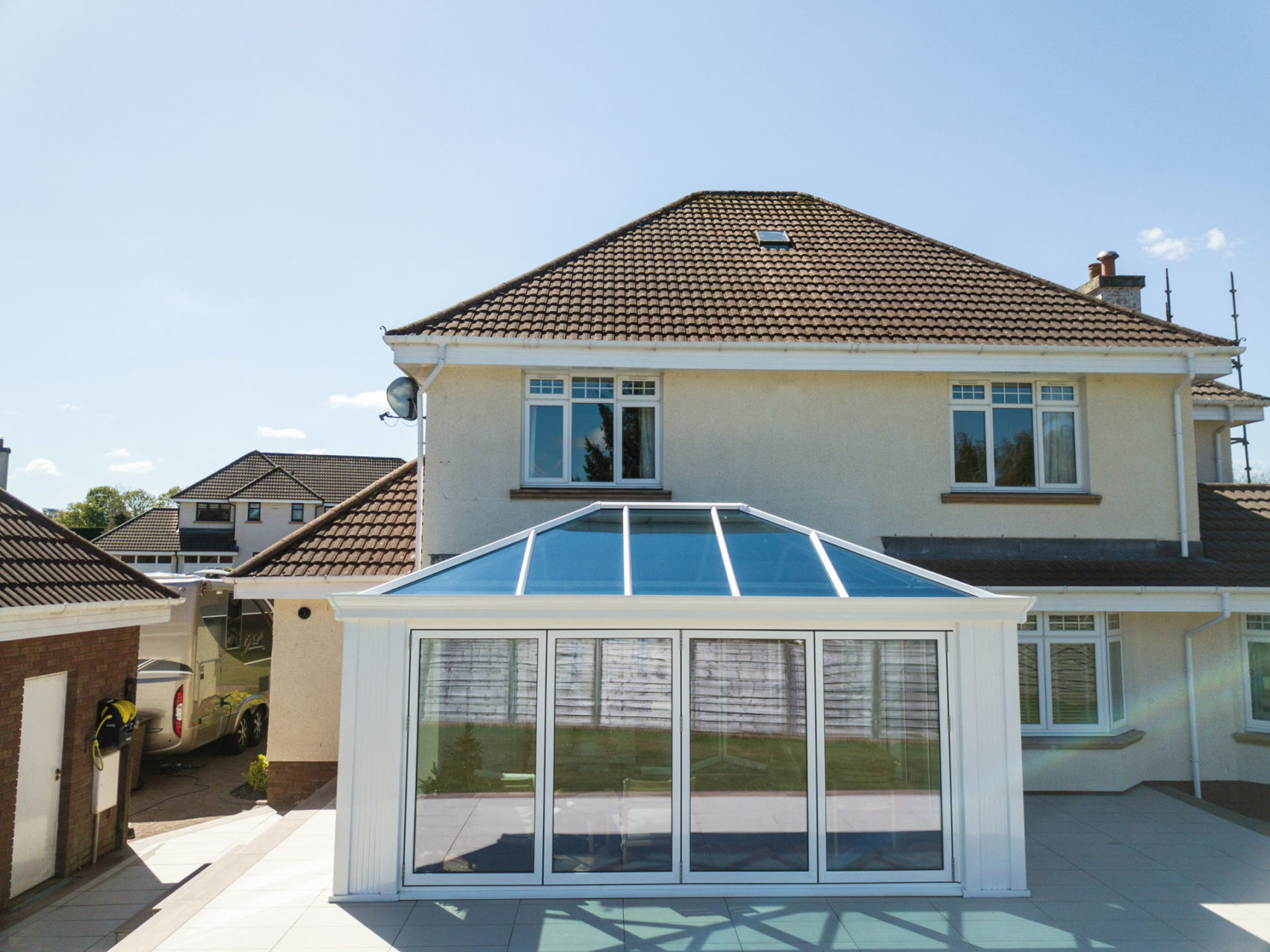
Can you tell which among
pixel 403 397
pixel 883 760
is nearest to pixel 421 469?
pixel 403 397

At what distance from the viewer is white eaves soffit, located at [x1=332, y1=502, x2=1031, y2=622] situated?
680 cm

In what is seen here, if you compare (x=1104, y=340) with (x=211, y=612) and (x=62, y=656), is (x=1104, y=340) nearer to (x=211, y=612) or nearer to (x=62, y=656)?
(x=62, y=656)

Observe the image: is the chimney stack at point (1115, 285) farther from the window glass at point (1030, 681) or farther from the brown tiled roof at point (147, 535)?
the brown tiled roof at point (147, 535)

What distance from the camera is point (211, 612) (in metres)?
13.2

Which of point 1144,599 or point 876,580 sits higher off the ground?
point 876,580

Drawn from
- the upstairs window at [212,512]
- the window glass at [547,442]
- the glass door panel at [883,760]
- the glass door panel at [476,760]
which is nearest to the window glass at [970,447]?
the glass door panel at [883,760]

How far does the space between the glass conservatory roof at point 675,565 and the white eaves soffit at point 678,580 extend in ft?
0.04

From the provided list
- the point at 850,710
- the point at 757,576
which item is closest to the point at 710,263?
the point at 757,576

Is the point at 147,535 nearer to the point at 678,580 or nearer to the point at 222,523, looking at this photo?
the point at 222,523

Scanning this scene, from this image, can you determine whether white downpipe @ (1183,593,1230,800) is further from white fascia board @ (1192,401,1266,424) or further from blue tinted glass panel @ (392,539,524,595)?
blue tinted glass panel @ (392,539,524,595)

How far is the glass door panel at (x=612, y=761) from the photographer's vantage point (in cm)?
684

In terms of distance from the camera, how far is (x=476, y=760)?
6.89 metres

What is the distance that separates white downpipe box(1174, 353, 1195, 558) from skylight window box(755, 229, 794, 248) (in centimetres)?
595

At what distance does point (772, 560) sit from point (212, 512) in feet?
139
